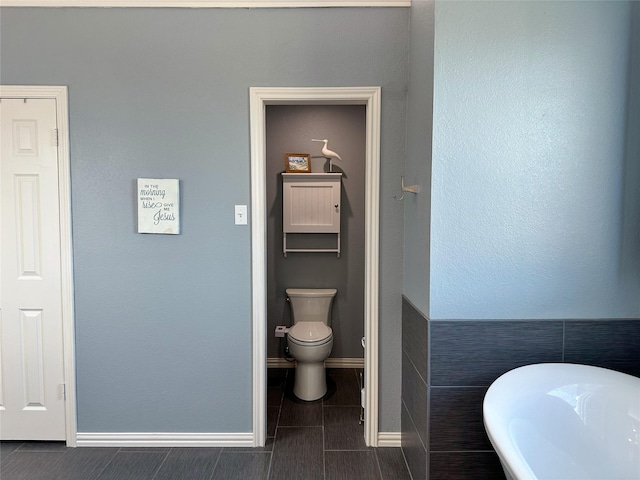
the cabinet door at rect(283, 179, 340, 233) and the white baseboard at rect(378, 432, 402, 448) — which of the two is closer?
the white baseboard at rect(378, 432, 402, 448)

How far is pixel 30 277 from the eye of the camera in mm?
1880

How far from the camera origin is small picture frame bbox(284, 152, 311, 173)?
2734 millimetres

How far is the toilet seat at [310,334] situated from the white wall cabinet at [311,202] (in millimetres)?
775

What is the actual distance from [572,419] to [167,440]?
199 centimetres

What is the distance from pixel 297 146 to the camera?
2.89 m

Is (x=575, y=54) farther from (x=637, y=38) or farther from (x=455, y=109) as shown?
(x=455, y=109)

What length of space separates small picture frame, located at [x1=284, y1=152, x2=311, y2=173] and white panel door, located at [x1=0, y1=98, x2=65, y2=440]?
1.51m

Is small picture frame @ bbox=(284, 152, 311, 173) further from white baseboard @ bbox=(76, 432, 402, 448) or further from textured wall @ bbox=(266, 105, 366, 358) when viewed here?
white baseboard @ bbox=(76, 432, 402, 448)

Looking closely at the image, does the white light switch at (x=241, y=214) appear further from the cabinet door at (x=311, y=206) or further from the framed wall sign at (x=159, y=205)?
the cabinet door at (x=311, y=206)

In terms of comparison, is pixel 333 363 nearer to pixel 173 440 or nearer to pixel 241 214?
pixel 173 440

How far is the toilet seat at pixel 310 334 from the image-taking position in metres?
2.35

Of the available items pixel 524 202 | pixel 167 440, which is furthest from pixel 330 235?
pixel 167 440

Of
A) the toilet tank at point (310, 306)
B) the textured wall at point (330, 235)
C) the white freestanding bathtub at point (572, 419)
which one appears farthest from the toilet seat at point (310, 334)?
the white freestanding bathtub at point (572, 419)

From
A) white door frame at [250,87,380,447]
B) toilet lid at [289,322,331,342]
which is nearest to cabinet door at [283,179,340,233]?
toilet lid at [289,322,331,342]
